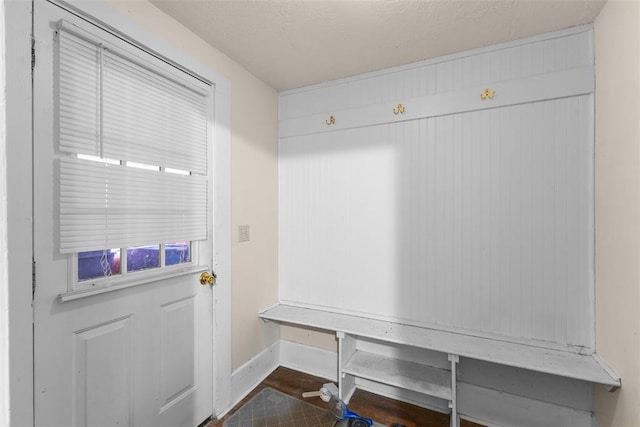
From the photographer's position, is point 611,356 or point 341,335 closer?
point 611,356

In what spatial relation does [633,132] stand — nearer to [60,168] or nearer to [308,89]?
[308,89]

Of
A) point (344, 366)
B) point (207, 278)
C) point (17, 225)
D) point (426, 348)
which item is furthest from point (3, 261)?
point (426, 348)

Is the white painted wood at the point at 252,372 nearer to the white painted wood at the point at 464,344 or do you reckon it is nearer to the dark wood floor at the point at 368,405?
the dark wood floor at the point at 368,405

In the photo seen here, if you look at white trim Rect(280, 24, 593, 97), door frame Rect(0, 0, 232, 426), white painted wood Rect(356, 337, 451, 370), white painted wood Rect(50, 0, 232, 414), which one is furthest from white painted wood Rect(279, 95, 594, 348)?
door frame Rect(0, 0, 232, 426)

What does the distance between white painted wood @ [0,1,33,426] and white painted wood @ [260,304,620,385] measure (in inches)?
53.7

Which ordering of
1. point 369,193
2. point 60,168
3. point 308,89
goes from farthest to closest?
point 308,89 < point 369,193 < point 60,168

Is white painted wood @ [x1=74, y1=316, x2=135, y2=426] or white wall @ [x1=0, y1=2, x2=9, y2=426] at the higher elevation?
white wall @ [x1=0, y1=2, x2=9, y2=426]

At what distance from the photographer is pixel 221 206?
1.87 meters

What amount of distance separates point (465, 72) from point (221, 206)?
5.86 feet

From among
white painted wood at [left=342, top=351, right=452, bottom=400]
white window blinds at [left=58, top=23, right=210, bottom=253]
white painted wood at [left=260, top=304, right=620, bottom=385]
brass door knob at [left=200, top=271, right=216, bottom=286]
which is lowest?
white painted wood at [left=342, top=351, right=452, bottom=400]

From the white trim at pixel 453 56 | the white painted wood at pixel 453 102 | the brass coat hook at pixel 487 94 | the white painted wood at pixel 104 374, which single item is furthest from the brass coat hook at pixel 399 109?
the white painted wood at pixel 104 374

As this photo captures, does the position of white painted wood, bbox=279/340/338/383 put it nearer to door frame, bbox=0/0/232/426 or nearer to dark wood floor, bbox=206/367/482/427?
dark wood floor, bbox=206/367/482/427

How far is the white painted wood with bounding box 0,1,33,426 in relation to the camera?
99 centimetres

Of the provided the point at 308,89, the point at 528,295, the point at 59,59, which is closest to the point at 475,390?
the point at 528,295
